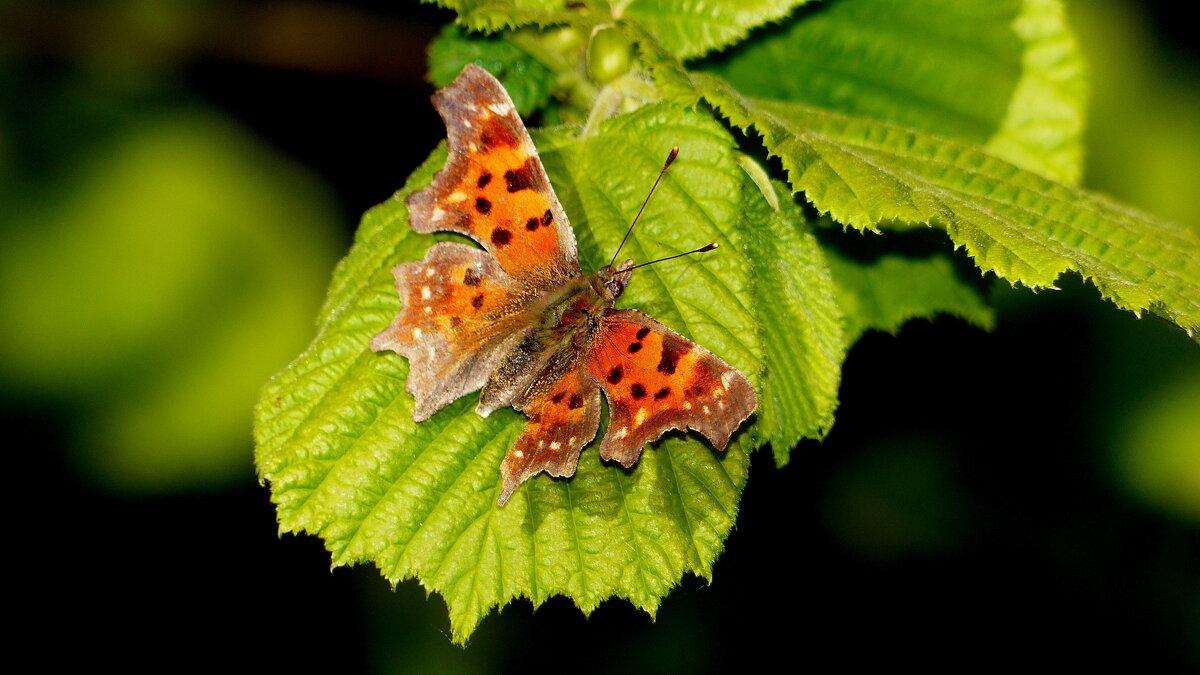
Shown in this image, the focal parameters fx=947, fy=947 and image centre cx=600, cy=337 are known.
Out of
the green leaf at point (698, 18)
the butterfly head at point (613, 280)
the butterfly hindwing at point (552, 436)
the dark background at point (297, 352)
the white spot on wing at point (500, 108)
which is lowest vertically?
the dark background at point (297, 352)

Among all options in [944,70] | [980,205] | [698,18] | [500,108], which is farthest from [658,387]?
[944,70]

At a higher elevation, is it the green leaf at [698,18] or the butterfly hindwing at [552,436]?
the green leaf at [698,18]

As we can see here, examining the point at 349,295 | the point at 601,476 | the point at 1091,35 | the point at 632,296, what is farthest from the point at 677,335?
the point at 1091,35

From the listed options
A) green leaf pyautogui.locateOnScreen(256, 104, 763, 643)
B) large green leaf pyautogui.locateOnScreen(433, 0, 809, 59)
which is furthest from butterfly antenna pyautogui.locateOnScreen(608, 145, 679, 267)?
large green leaf pyautogui.locateOnScreen(433, 0, 809, 59)

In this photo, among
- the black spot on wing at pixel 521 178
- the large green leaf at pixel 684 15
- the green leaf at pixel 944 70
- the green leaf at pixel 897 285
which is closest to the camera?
the black spot on wing at pixel 521 178

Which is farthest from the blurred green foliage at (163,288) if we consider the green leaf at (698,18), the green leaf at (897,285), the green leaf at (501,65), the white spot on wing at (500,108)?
the green leaf at (897,285)

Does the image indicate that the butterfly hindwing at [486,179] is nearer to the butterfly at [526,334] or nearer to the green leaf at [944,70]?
the butterfly at [526,334]

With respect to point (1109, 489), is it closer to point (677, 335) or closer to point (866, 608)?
point (866, 608)
